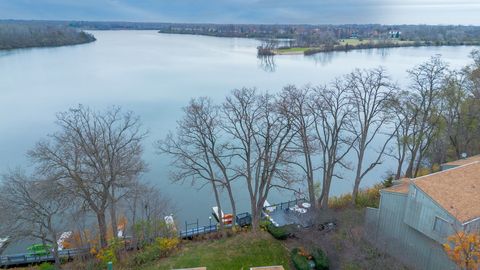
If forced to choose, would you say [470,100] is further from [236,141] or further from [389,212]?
[236,141]

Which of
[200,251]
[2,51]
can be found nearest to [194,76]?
[200,251]

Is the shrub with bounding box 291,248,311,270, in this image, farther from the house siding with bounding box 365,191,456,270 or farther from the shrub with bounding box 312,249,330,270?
the house siding with bounding box 365,191,456,270

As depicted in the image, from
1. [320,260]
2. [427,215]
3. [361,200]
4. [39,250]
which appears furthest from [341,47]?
[39,250]

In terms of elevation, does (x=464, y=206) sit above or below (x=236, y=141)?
above

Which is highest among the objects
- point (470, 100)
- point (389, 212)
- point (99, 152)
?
point (470, 100)

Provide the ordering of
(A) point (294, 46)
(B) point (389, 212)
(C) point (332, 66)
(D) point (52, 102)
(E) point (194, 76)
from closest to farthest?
(B) point (389, 212)
(D) point (52, 102)
(E) point (194, 76)
(C) point (332, 66)
(A) point (294, 46)

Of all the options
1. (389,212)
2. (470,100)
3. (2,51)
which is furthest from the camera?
(2,51)

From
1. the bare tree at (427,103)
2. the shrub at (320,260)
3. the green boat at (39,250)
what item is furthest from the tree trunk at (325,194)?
the green boat at (39,250)

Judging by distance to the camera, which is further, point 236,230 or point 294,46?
point 294,46
